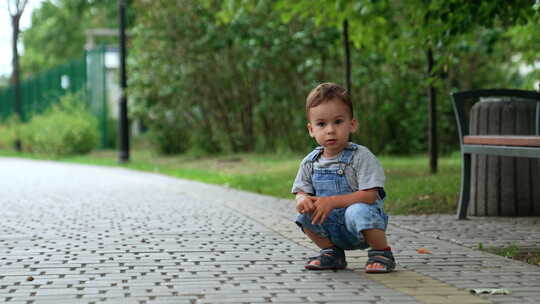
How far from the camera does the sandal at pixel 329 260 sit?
15.7ft

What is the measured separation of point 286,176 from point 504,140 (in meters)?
6.17

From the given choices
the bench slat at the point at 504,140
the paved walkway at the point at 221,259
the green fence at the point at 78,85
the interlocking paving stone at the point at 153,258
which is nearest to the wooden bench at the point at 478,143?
the bench slat at the point at 504,140

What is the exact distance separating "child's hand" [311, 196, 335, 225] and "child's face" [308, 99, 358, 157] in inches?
12.0

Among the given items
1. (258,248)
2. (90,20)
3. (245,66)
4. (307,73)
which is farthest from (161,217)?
(90,20)

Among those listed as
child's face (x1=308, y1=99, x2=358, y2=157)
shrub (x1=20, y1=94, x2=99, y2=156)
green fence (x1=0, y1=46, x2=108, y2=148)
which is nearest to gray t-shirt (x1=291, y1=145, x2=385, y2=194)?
child's face (x1=308, y1=99, x2=358, y2=157)

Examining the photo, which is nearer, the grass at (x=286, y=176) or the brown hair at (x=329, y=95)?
the brown hair at (x=329, y=95)

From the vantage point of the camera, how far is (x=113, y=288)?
429cm

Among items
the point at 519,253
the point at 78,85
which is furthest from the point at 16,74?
the point at 519,253

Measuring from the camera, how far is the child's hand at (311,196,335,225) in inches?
180

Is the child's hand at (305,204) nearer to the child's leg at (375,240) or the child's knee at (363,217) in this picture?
the child's knee at (363,217)

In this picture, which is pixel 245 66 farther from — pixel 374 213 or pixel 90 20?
pixel 90 20

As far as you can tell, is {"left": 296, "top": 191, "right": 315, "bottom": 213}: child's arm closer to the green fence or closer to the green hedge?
the green hedge

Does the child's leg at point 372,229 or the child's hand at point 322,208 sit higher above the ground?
the child's hand at point 322,208

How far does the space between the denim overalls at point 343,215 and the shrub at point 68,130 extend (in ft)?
71.8
